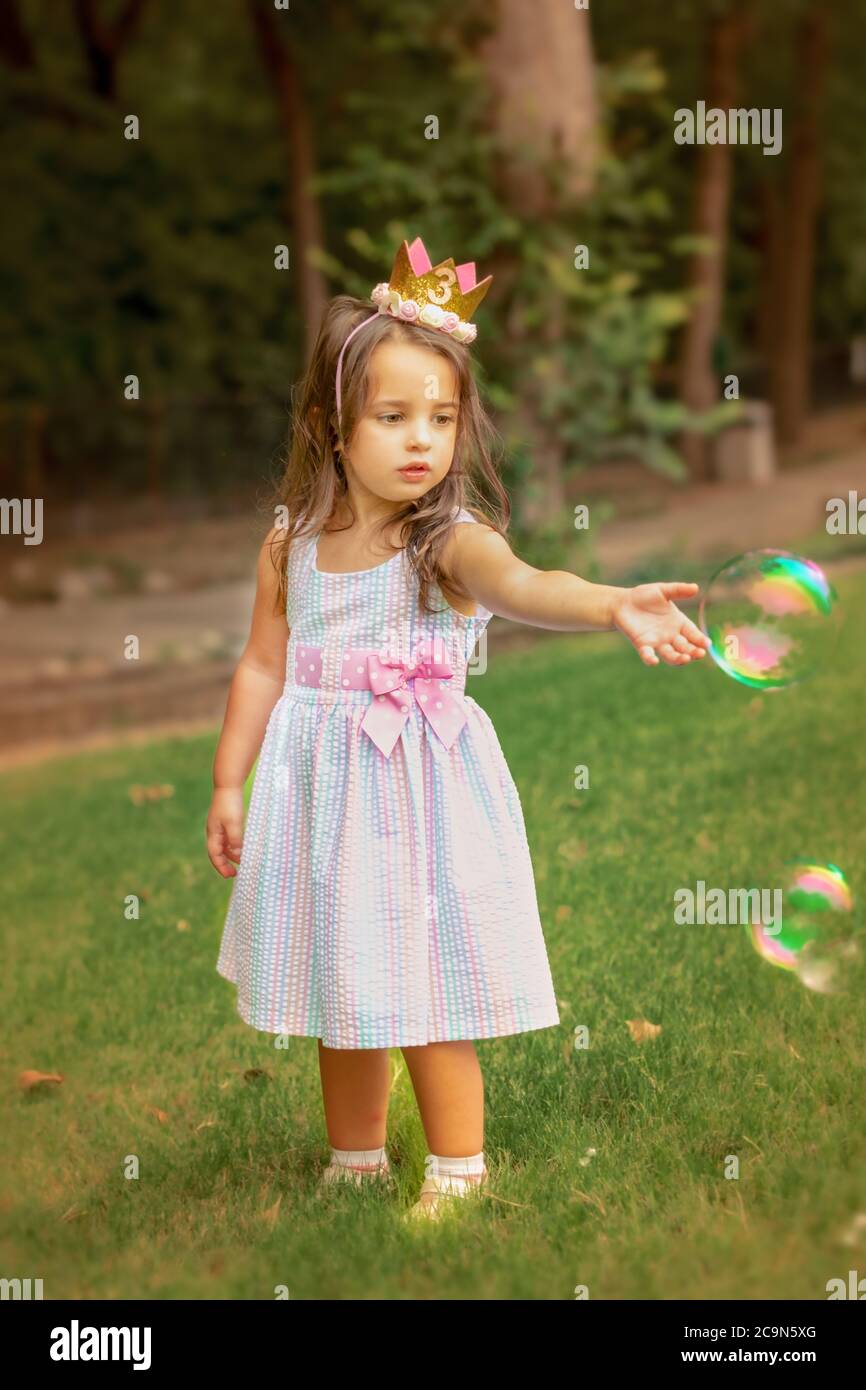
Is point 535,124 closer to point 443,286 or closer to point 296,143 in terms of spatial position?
point 443,286

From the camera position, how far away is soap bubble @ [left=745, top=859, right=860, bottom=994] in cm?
401

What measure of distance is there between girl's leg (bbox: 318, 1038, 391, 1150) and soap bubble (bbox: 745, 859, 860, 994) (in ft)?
3.68

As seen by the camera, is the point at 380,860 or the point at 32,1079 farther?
the point at 32,1079

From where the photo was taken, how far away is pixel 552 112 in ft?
31.0

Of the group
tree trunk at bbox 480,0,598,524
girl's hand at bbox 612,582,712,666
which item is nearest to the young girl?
girl's hand at bbox 612,582,712,666

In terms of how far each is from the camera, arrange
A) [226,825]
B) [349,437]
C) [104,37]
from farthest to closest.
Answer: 1. [104,37]
2. [226,825]
3. [349,437]

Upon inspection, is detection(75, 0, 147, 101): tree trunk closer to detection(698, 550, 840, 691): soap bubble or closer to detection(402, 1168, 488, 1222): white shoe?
detection(698, 550, 840, 691): soap bubble

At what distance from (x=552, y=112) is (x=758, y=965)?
20.9ft

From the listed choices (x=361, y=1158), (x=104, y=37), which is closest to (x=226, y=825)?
(x=361, y=1158)

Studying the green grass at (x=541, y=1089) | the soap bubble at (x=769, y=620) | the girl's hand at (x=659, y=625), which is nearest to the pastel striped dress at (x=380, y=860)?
the green grass at (x=541, y=1089)

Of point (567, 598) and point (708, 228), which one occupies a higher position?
point (708, 228)

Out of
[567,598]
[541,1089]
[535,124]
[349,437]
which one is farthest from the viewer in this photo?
[535,124]

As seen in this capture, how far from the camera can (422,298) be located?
320 centimetres

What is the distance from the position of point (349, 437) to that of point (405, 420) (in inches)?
4.4
